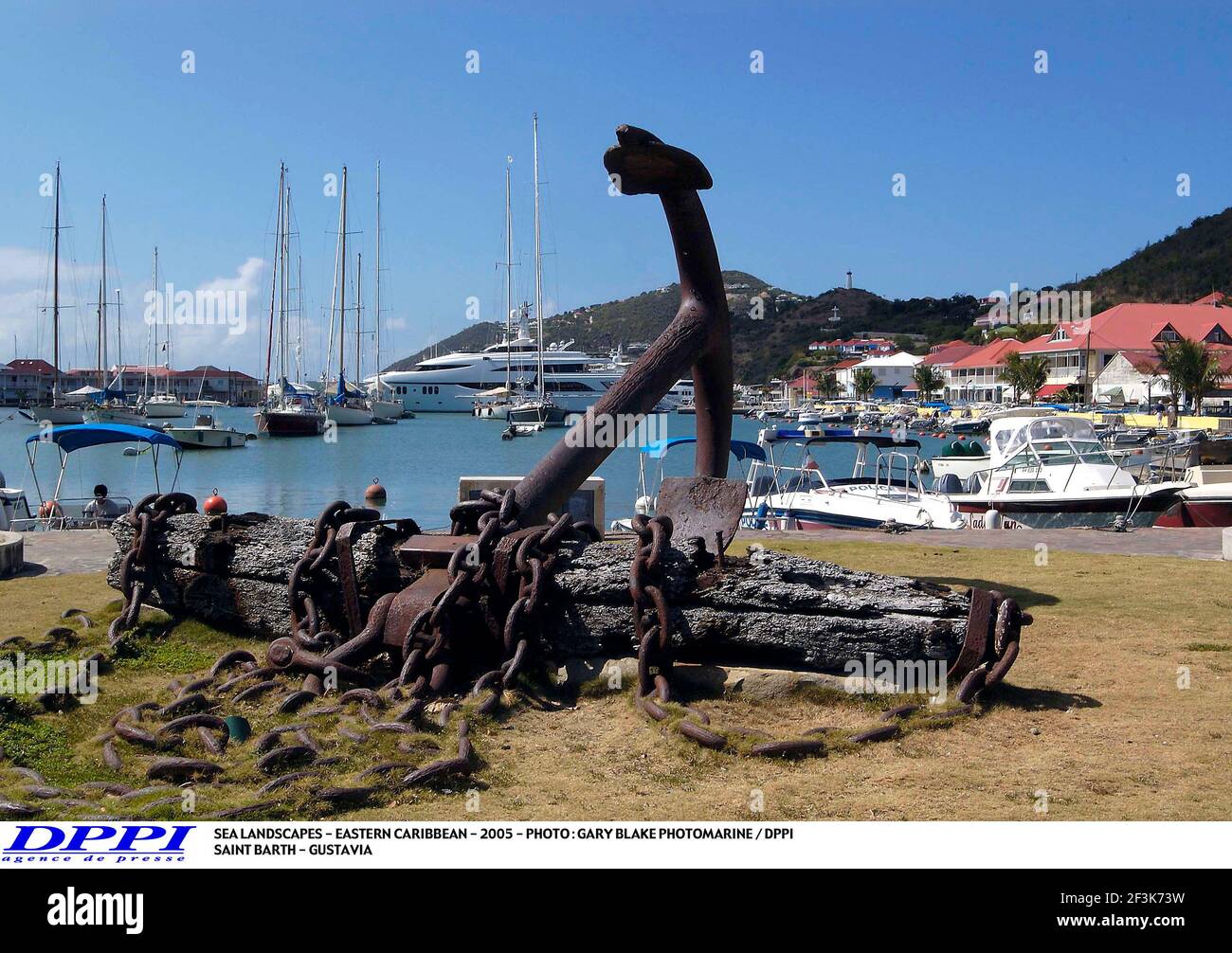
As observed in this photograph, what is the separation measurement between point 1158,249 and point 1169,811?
124m

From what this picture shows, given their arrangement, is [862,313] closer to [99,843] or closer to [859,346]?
[859,346]

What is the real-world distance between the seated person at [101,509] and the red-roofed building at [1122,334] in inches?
2456

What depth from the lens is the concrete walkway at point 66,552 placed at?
31.5 ft

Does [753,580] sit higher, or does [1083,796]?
[753,580]

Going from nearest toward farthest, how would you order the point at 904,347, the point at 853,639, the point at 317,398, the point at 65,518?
the point at 853,639, the point at 65,518, the point at 317,398, the point at 904,347

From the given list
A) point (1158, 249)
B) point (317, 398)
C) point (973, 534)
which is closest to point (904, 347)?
point (1158, 249)

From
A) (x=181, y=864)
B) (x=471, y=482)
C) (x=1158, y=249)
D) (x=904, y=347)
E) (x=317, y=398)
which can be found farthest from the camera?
(x=904, y=347)

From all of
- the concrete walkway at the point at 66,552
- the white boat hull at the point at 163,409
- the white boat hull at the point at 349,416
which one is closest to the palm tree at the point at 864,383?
the white boat hull at the point at 349,416

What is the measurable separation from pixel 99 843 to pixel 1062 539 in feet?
35.7

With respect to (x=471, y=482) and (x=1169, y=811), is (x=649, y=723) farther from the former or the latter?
(x=471, y=482)

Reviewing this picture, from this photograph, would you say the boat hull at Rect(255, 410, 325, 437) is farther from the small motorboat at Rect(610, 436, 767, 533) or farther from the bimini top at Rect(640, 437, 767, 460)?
the bimini top at Rect(640, 437, 767, 460)

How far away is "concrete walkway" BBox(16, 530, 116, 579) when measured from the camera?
31.5 ft

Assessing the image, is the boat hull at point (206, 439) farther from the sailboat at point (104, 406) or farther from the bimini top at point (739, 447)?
the bimini top at point (739, 447)

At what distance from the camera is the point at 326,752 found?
161 inches
